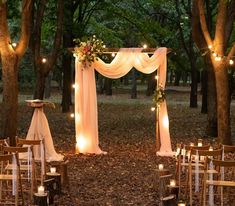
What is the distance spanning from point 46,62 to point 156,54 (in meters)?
4.45

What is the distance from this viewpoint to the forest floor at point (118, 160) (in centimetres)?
910

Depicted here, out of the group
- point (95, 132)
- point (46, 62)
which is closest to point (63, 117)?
point (46, 62)

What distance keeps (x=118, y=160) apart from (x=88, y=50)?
3.00 meters

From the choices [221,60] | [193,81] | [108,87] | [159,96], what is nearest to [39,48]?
[159,96]

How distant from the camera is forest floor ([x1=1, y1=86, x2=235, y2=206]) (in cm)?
910

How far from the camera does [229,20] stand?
50.1 ft

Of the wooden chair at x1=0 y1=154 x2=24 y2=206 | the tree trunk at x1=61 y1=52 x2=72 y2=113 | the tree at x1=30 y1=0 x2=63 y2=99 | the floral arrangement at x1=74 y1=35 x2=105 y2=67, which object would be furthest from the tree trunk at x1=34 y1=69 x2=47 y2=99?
the tree trunk at x1=61 y1=52 x2=72 y2=113

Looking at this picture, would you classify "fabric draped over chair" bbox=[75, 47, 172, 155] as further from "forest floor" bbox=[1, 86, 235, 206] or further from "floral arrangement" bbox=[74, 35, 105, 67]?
"forest floor" bbox=[1, 86, 235, 206]

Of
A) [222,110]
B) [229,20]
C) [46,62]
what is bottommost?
[222,110]

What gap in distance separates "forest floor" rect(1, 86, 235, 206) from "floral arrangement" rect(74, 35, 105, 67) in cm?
241

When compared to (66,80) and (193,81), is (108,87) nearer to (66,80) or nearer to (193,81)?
(193,81)

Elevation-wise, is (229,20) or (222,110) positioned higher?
(229,20)

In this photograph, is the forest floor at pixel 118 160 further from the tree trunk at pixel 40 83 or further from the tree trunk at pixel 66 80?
the tree trunk at pixel 66 80

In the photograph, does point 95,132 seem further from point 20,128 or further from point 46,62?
point 20,128
